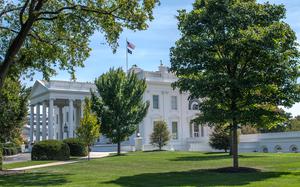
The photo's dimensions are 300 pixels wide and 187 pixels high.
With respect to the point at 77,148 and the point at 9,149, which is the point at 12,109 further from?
the point at 9,149

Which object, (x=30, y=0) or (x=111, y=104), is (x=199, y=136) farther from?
(x=30, y=0)

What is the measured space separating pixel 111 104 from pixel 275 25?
23.1 metres

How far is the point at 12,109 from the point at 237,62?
13.9 m

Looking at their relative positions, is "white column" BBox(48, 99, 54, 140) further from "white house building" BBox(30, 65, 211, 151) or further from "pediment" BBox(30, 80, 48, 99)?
"pediment" BBox(30, 80, 48, 99)

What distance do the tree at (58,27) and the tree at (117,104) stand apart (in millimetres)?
18686

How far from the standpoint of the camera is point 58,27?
21.1m

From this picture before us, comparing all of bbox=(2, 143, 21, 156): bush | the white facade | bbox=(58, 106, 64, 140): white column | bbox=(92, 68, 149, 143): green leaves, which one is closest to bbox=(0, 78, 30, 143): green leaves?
bbox=(2, 143, 21, 156): bush

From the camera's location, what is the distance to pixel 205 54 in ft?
74.5

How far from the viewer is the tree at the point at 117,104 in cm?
4244

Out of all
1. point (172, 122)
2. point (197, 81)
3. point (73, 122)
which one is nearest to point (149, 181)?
point (197, 81)

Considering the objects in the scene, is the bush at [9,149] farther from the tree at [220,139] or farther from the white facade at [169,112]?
the tree at [220,139]

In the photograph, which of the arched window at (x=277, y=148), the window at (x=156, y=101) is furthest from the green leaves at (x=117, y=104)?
the arched window at (x=277, y=148)

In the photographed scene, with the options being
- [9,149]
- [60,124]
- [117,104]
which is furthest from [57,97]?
[117,104]

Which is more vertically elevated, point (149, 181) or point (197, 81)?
point (197, 81)
